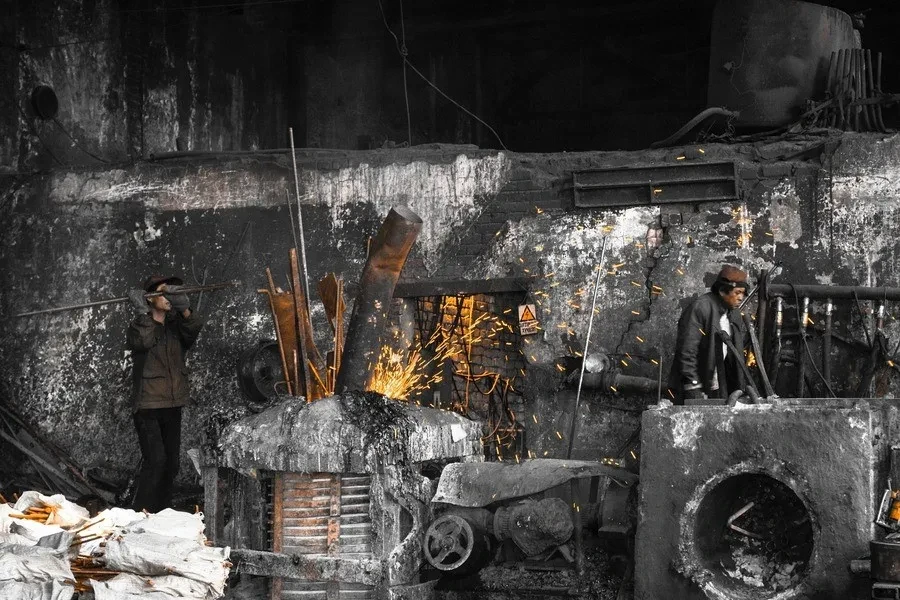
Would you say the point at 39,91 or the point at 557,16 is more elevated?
the point at 557,16

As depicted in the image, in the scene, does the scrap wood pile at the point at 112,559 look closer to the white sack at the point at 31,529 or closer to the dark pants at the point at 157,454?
the white sack at the point at 31,529

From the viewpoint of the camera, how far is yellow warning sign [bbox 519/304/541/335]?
952 centimetres

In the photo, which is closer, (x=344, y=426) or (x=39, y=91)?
(x=344, y=426)

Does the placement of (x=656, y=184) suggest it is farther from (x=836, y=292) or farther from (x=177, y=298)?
(x=177, y=298)

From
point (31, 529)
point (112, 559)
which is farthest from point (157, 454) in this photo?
point (112, 559)

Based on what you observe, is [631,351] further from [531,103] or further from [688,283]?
[531,103]

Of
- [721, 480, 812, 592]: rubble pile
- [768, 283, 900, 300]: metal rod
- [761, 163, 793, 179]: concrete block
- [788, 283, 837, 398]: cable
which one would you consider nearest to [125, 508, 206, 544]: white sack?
[721, 480, 812, 592]: rubble pile

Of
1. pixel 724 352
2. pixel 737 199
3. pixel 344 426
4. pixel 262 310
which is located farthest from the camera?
pixel 262 310

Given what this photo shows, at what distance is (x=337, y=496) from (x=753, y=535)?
2233 mm

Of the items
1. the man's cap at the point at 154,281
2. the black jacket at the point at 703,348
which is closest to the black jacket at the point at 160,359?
the man's cap at the point at 154,281

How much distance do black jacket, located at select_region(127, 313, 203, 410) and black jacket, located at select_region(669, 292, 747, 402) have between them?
11.5 ft

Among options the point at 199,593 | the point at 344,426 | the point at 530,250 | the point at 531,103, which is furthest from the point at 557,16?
the point at 199,593

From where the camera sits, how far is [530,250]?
964 centimetres

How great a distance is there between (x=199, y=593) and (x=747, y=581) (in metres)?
2.75
